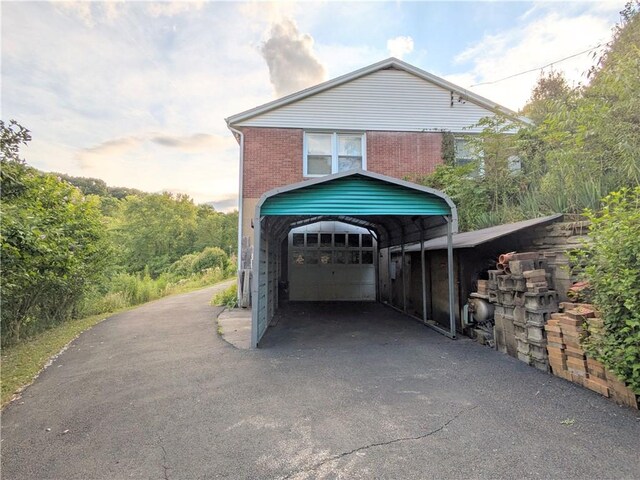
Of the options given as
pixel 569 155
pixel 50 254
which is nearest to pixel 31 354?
pixel 50 254

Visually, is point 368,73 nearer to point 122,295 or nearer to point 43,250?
point 43,250

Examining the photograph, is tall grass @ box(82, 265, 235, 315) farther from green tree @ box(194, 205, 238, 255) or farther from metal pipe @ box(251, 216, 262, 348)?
green tree @ box(194, 205, 238, 255)

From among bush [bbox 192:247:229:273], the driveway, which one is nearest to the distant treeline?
the driveway

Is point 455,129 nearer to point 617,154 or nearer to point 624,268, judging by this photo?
point 617,154

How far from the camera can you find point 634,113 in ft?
19.0

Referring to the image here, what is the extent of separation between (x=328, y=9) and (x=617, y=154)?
26.9 feet

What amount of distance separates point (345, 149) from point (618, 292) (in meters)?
9.43

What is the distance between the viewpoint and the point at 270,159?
11.1 m

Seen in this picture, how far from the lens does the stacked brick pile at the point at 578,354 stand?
344 cm

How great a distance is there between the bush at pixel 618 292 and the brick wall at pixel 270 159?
8817mm

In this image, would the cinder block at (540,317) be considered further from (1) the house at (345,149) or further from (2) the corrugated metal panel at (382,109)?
(2) the corrugated metal panel at (382,109)

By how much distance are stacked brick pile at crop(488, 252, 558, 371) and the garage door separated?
270 inches

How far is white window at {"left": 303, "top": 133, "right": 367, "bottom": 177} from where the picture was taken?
1136 centimetres

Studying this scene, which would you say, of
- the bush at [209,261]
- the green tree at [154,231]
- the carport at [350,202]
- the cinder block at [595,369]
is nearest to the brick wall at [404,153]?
the carport at [350,202]
